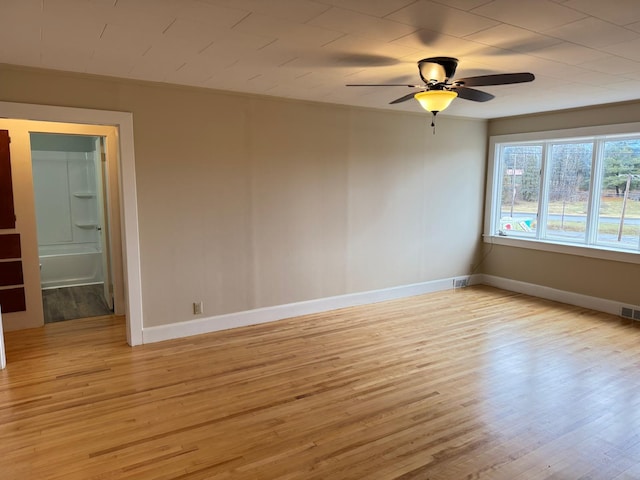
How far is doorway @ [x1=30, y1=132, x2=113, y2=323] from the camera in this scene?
6.41m

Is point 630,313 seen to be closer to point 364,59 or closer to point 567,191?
point 567,191

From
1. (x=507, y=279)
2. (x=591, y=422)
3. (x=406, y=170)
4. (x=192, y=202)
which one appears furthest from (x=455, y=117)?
(x=591, y=422)

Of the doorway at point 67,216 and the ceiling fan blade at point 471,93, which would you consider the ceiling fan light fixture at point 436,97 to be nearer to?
the ceiling fan blade at point 471,93

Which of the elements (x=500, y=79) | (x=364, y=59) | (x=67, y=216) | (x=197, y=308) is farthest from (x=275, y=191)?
(x=67, y=216)

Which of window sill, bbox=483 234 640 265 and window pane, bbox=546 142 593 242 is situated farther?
window pane, bbox=546 142 593 242

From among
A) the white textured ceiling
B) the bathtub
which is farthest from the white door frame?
the bathtub

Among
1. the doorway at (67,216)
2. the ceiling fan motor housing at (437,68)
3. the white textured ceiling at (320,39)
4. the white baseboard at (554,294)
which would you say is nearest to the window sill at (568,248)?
the white baseboard at (554,294)

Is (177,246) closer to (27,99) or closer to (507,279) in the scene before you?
(27,99)

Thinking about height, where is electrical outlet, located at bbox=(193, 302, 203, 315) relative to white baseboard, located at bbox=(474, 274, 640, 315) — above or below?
above

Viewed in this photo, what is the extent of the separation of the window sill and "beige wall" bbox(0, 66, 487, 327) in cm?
64

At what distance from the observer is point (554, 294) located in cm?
573

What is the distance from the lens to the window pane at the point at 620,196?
498 centimetres

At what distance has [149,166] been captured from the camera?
4.03 meters

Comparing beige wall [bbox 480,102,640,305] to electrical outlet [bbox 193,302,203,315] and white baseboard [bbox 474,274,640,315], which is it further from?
electrical outlet [bbox 193,302,203,315]
